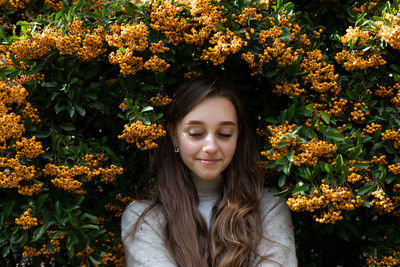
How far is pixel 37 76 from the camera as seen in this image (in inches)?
102

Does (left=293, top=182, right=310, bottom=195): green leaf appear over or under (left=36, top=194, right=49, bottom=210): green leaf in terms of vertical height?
over

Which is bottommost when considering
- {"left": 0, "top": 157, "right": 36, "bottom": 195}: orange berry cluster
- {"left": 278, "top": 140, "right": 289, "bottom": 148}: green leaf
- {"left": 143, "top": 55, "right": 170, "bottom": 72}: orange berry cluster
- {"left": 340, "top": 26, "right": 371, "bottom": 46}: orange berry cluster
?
{"left": 0, "top": 157, "right": 36, "bottom": 195}: orange berry cluster

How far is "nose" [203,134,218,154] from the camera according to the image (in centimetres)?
262

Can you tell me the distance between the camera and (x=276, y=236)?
2680 mm

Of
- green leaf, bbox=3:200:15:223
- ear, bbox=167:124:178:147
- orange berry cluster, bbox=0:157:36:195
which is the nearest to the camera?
orange berry cluster, bbox=0:157:36:195

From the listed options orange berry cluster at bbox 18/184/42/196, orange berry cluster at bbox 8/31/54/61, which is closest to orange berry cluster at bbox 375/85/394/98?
orange berry cluster at bbox 8/31/54/61

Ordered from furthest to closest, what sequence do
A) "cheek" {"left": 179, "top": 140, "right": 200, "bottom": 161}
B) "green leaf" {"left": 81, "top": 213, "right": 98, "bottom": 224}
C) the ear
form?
the ear < "cheek" {"left": 179, "top": 140, "right": 200, "bottom": 161} < "green leaf" {"left": 81, "top": 213, "right": 98, "bottom": 224}

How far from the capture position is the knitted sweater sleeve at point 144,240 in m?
2.57

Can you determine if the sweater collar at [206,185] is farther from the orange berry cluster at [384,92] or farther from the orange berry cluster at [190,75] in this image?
the orange berry cluster at [384,92]

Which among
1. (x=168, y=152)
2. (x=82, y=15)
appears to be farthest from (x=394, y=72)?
(x=82, y=15)

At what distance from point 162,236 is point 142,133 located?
674 millimetres

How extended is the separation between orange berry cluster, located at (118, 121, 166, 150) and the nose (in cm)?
28

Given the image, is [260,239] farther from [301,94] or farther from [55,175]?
[55,175]

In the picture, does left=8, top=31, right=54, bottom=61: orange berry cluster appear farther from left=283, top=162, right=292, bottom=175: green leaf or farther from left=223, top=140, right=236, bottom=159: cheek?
left=283, top=162, right=292, bottom=175: green leaf
